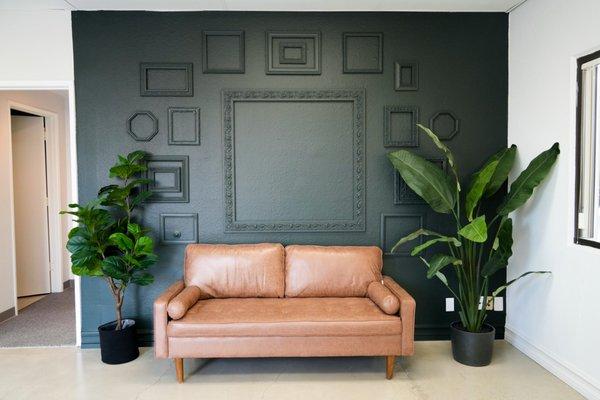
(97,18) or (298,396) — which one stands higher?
(97,18)

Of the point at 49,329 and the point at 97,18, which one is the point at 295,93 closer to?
the point at 97,18

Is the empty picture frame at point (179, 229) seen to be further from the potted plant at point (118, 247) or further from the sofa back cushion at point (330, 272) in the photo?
the sofa back cushion at point (330, 272)

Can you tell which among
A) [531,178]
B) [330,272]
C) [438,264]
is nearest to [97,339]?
[330,272]

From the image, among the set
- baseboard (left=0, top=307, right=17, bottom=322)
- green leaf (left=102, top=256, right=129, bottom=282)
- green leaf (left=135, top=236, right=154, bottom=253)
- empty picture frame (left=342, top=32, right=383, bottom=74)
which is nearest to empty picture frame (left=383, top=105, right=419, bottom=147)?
empty picture frame (left=342, top=32, right=383, bottom=74)

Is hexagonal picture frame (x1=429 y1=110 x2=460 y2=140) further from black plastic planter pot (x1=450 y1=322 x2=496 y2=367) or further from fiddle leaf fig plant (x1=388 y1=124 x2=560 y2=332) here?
black plastic planter pot (x1=450 y1=322 x2=496 y2=367)

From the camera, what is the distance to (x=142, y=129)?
350cm

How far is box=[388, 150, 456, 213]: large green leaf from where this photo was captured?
3068mm

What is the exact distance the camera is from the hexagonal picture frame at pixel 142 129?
349 centimetres

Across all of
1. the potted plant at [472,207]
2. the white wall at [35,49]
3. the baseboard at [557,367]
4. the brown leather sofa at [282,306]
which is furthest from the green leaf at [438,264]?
the white wall at [35,49]

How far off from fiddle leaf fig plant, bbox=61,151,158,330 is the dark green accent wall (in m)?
0.29

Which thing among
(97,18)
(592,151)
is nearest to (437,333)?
(592,151)

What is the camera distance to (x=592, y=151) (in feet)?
9.05

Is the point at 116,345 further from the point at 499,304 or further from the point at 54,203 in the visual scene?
the point at 499,304

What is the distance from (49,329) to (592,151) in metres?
4.72
